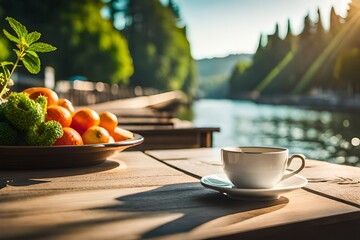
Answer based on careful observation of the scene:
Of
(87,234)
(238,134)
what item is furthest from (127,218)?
(238,134)

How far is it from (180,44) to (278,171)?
2243 inches

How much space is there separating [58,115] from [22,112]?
0.67 ft

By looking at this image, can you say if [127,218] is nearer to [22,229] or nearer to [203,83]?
[22,229]

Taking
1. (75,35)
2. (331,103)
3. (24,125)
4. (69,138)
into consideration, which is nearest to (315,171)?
(69,138)

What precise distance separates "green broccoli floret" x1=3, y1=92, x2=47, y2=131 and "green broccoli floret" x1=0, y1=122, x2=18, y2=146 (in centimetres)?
2

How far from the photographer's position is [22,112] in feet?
5.29

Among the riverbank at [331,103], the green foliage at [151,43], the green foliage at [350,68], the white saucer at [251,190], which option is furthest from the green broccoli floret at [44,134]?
the green foliage at [151,43]

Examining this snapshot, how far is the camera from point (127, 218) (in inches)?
42.8

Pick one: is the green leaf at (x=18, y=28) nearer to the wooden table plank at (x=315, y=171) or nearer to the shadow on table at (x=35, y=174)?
the shadow on table at (x=35, y=174)

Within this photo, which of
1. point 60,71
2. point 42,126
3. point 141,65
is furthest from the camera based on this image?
point 141,65

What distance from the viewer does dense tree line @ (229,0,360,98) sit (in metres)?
51.6

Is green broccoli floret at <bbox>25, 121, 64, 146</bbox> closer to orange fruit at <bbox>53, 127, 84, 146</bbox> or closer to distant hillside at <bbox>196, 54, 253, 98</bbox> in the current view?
orange fruit at <bbox>53, 127, 84, 146</bbox>

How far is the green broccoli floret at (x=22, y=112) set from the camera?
1615 mm

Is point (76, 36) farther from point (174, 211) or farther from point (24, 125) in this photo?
point (174, 211)
